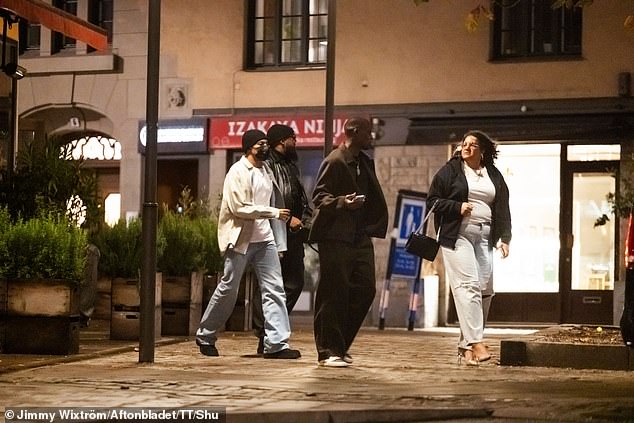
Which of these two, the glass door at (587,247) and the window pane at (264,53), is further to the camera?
the window pane at (264,53)

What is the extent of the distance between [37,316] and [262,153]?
95.2 inches

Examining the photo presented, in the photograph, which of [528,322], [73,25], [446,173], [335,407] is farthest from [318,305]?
[528,322]

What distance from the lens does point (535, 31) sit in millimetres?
19984

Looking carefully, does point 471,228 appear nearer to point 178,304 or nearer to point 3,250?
point 3,250

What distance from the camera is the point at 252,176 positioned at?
11820mm

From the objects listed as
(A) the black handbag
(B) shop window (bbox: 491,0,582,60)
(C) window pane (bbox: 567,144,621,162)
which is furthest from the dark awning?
(C) window pane (bbox: 567,144,621,162)

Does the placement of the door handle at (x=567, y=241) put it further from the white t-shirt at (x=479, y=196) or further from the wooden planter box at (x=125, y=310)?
the white t-shirt at (x=479, y=196)

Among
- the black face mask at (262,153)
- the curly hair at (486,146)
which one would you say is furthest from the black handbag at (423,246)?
the black face mask at (262,153)

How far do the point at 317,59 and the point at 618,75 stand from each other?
4.75m

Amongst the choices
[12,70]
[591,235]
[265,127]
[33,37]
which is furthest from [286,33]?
[12,70]

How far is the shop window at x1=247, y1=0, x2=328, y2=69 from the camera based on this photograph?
69.4 feet

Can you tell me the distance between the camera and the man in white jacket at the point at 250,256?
11.5m

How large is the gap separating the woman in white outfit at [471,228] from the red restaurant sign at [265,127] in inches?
348

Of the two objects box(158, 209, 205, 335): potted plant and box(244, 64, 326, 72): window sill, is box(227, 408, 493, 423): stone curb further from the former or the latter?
box(244, 64, 326, 72): window sill
